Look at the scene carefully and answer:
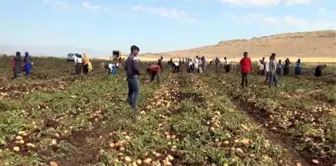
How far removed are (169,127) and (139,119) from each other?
1119 mm

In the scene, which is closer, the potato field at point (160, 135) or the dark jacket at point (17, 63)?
the potato field at point (160, 135)

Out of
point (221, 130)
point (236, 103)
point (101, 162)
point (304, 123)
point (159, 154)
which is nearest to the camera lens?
point (101, 162)

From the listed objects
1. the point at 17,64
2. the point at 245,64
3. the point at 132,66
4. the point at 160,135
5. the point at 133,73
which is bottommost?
the point at 160,135

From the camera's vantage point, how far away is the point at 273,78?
2636 cm

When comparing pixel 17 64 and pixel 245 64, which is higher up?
pixel 245 64

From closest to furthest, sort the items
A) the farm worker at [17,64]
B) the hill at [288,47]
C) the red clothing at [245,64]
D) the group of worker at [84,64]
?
→ the red clothing at [245,64]
the farm worker at [17,64]
the group of worker at [84,64]
the hill at [288,47]

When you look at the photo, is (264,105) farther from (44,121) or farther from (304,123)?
(44,121)

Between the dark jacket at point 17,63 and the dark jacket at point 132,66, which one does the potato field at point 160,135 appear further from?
the dark jacket at point 17,63

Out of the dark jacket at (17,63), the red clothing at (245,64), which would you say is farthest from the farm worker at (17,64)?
the red clothing at (245,64)

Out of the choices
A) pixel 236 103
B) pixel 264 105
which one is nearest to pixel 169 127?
pixel 264 105

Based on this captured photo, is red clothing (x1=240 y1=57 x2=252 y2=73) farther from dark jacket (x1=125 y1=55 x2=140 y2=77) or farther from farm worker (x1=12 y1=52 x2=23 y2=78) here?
farm worker (x1=12 y1=52 x2=23 y2=78)

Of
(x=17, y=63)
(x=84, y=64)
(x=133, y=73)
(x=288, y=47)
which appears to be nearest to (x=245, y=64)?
(x=133, y=73)

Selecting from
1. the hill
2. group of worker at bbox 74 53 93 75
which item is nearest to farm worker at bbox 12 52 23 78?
group of worker at bbox 74 53 93 75

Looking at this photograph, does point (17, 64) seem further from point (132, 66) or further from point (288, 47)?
point (288, 47)
